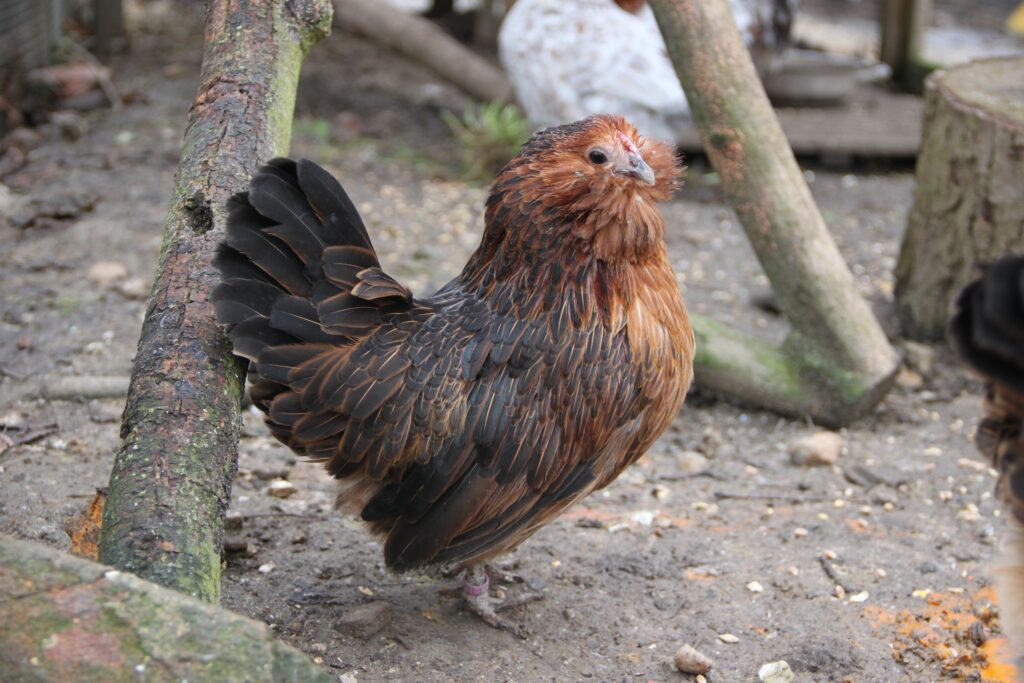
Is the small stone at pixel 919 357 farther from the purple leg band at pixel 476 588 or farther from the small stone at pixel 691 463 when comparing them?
the purple leg band at pixel 476 588

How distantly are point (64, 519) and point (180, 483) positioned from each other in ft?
3.57

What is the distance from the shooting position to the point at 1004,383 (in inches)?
91.0

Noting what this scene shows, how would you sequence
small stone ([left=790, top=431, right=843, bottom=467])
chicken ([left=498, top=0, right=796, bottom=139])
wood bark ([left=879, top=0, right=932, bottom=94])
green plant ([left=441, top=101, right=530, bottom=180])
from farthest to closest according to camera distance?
wood bark ([left=879, top=0, right=932, bottom=94])
green plant ([left=441, top=101, right=530, bottom=180])
chicken ([left=498, top=0, right=796, bottom=139])
small stone ([left=790, top=431, right=843, bottom=467])

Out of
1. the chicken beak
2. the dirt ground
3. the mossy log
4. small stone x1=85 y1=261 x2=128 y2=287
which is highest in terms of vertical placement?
the chicken beak

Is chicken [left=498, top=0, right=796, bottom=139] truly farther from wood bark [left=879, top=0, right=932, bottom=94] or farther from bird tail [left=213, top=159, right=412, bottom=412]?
bird tail [left=213, top=159, right=412, bottom=412]

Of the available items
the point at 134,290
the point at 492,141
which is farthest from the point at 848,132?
the point at 134,290

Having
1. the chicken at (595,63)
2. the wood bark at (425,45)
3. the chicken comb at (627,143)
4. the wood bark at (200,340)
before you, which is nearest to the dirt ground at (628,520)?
the wood bark at (200,340)

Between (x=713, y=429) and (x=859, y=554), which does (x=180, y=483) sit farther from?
(x=713, y=429)

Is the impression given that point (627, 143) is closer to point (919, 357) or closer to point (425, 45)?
point (919, 357)

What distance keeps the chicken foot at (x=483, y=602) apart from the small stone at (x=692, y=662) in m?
0.51

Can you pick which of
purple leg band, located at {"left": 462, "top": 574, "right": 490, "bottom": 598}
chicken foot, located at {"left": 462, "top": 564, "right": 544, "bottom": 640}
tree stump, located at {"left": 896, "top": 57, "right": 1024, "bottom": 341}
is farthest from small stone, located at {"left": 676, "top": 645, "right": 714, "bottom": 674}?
tree stump, located at {"left": 896, "top": 57, "right": 1024, "bottom": 341}

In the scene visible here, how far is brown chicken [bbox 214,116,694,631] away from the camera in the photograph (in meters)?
3.00

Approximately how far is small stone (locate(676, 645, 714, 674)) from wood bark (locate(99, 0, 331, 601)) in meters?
1.42

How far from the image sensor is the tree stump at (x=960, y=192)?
16.4 ft
